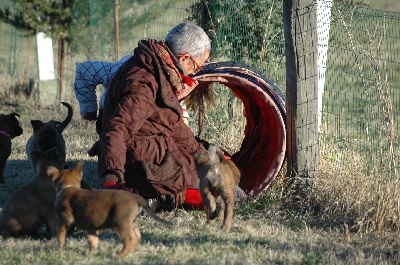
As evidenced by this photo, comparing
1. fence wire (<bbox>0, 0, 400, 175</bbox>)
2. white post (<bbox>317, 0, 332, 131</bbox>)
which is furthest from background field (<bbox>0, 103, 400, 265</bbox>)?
white post (<bbox>317, 0, 332, 131</bbox>)

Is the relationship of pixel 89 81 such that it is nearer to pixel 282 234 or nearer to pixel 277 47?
pixel 277 47

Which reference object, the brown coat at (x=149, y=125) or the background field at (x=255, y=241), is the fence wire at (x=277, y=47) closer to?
the background field at (x=255, y=241)

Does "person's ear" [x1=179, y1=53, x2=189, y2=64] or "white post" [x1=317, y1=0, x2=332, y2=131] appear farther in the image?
"white post" [x1=317, y1=0, x2=332, y2=131]

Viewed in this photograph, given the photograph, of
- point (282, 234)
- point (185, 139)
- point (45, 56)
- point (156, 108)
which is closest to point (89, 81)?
point (185, 139)

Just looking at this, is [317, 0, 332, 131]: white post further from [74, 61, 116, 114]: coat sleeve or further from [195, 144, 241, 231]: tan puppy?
[74, 61, 116, 114]: coat sleeve

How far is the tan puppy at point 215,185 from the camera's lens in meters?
6.35

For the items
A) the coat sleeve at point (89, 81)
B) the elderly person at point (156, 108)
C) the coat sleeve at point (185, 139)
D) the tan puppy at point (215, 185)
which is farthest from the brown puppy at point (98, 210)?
the coat sleeve at point (89, 81)

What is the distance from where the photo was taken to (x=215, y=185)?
250 inches

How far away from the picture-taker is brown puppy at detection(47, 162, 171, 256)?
17.0 feet

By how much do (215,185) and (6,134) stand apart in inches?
165

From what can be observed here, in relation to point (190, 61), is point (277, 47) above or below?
above

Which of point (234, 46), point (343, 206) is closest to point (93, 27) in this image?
point (234, 46)

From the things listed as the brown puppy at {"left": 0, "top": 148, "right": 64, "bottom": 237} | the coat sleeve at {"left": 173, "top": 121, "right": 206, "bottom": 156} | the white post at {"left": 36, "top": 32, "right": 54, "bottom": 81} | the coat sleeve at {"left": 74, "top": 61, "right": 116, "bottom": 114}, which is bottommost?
the brown puppy at {"left": 0, "top": 148, "right": 64, "bottom": 237}

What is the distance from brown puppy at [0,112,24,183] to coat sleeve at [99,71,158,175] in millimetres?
3242
